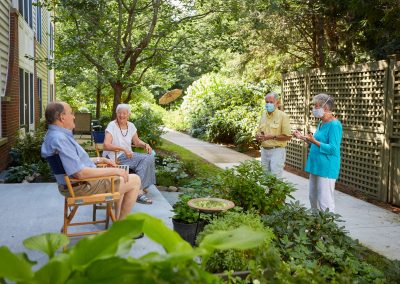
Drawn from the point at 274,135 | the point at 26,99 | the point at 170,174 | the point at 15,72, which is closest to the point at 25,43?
the point at 26,99

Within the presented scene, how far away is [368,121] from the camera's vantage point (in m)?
7.61

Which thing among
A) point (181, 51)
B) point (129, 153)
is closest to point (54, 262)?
point (129, 153)

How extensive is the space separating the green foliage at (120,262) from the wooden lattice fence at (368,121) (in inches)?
239

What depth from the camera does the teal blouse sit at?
493 cm

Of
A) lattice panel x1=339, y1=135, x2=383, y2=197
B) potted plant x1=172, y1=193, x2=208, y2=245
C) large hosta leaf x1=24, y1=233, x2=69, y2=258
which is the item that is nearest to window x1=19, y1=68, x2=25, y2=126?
lattice panel x1=339, y1=135, x2=383, y2=197

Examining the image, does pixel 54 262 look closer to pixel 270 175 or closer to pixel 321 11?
pixel 270 175

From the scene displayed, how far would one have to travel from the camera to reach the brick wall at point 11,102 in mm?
8633

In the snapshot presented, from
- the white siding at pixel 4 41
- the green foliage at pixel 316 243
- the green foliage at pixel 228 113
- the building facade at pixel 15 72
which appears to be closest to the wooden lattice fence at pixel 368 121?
the green foliage at pixel 316 243

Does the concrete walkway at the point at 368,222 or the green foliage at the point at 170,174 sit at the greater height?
the green foliage at the point at 170,174

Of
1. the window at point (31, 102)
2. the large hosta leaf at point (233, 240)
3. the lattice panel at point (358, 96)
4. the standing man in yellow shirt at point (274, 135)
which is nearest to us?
the large hosta leaf at point (233, 240)

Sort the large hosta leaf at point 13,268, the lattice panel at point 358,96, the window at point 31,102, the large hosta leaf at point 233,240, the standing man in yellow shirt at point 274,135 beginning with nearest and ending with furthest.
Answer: the large hosta leaf at point 13,268
the large hosta leaf at point 233,240
the standing man in yellow shirt at point 274,135
the lattice panel at point 358,96
the window at point 31,102

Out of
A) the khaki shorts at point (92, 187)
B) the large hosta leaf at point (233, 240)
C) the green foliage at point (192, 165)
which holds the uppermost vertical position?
the large hosta leaf at point (233, 240)

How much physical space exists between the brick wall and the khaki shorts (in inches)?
179

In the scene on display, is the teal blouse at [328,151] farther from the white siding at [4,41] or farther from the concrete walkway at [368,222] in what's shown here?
the white siding at [4,41]
